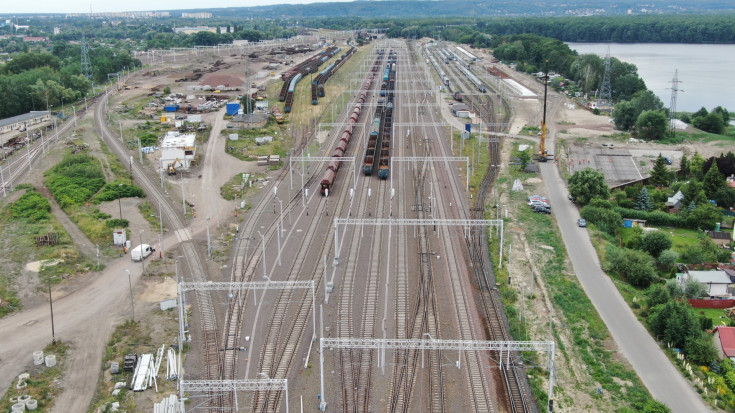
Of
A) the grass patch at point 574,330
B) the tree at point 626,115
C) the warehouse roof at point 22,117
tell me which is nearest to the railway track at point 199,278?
the grass patch at point 574,330

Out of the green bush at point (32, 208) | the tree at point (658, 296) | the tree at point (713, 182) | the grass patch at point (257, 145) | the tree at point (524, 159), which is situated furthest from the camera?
the grass patch at point (257, 145)

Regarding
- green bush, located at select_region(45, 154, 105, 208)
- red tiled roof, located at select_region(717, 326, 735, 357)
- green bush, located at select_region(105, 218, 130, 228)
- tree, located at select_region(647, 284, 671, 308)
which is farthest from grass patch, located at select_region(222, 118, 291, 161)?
red tiled roof, located at select_region(717, 326, 735, 357)

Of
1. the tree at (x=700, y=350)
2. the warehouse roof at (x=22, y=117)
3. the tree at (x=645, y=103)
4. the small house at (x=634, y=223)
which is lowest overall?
the tree at (x=700, y=350)

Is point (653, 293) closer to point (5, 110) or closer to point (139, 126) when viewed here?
point (139, 126)

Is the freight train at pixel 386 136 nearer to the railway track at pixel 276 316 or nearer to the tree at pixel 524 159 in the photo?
the railway track at pixel 276 316

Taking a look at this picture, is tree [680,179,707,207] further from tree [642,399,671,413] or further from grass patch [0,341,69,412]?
grass patch [0,341,69,412]

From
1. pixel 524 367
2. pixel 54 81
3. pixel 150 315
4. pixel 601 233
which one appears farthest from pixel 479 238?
pixel 54 81
